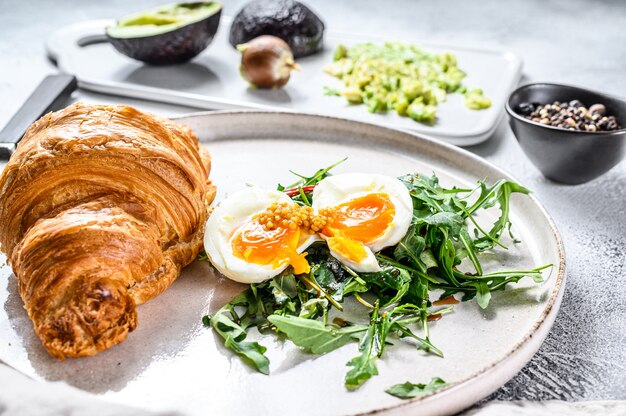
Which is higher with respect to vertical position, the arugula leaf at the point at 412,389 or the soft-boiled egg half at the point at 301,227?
the soft-boiled egg half at the point at 301,227

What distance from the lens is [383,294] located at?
2.57 metres

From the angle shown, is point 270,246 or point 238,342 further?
point 270,246

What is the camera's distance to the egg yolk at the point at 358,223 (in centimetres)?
258

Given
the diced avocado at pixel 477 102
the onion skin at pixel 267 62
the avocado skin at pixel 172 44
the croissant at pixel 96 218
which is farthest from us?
the avocado skin at pixel 172 44

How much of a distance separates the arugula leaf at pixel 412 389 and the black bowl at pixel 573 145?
5.77 ft

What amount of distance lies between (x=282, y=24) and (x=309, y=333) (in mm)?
3133

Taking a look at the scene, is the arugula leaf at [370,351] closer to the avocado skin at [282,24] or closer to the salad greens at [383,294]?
the salad greens at [383,294]

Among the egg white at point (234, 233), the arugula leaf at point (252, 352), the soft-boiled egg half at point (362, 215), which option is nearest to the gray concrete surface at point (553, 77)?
the soft-boiled egg half at point (362, 215)

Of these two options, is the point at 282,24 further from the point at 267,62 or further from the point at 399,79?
the point at 399,79

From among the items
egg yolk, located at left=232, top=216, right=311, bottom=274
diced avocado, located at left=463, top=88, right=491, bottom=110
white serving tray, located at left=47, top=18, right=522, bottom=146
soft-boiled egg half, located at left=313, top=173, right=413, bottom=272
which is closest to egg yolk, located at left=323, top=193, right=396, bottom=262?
soft-boiled egg half, located at left=313, top=173, right=413, bottom=272

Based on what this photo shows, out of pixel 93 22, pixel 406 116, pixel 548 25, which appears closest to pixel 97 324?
pixel 406 116

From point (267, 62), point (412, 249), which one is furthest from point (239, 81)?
point (412, 249)

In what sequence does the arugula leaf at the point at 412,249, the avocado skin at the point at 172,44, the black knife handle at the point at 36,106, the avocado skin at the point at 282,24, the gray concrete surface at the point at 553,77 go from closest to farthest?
the gray concrete surface at the point at 553,77 < the arugula leaf at the point at 412,249 < the black knife handle at the point at 36,106 < the avocado skin at the point at 172,44 < the avocado skin at the point at 282,24

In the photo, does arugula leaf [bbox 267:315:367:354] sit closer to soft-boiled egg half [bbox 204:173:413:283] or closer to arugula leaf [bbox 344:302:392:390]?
arugula leaf [bbox 344:302:392:390]
